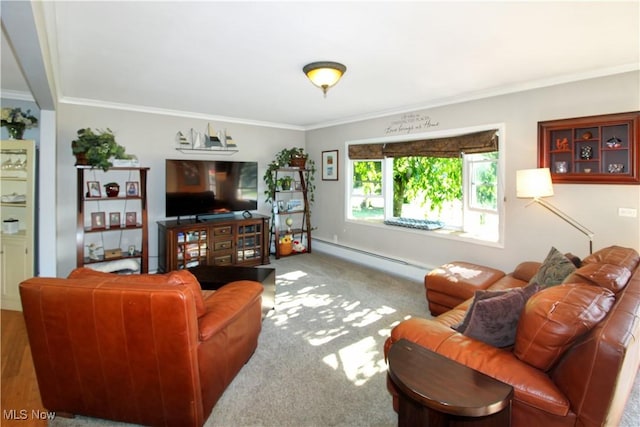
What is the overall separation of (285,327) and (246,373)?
0.78 m

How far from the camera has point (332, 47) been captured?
2607mm

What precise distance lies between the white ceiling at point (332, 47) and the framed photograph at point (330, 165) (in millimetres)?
1913

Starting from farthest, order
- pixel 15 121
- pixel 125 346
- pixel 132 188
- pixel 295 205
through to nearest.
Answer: pixel 295 205 → pixel 132 188 → pixel 15 121 → pixel 125 346

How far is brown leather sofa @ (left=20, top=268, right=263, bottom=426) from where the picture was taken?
1650 millimetres

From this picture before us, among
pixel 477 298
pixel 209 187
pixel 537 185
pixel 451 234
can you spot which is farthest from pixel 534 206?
pixel 209 187

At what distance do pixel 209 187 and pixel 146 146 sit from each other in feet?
3.37

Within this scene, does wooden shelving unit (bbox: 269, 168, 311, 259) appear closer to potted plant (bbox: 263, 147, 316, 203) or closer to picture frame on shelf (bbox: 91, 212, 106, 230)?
potted plant (bbox: 263, 147, 316, 203)

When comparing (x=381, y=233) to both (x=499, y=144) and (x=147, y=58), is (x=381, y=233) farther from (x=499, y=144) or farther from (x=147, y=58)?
(x=147, y=58)

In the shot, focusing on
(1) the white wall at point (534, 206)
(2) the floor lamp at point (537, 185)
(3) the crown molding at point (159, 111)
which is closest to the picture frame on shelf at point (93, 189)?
(3) the crown molding at point (159, 111)

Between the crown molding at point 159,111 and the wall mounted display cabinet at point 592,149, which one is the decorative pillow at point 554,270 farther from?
the crown molding at point 159,111

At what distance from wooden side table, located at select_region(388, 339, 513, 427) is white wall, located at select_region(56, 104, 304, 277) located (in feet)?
14.5

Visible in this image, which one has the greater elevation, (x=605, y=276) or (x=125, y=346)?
(x=605, y=276)

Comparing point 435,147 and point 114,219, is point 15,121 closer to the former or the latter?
point 114,219

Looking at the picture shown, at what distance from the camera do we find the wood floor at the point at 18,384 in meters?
2.04
